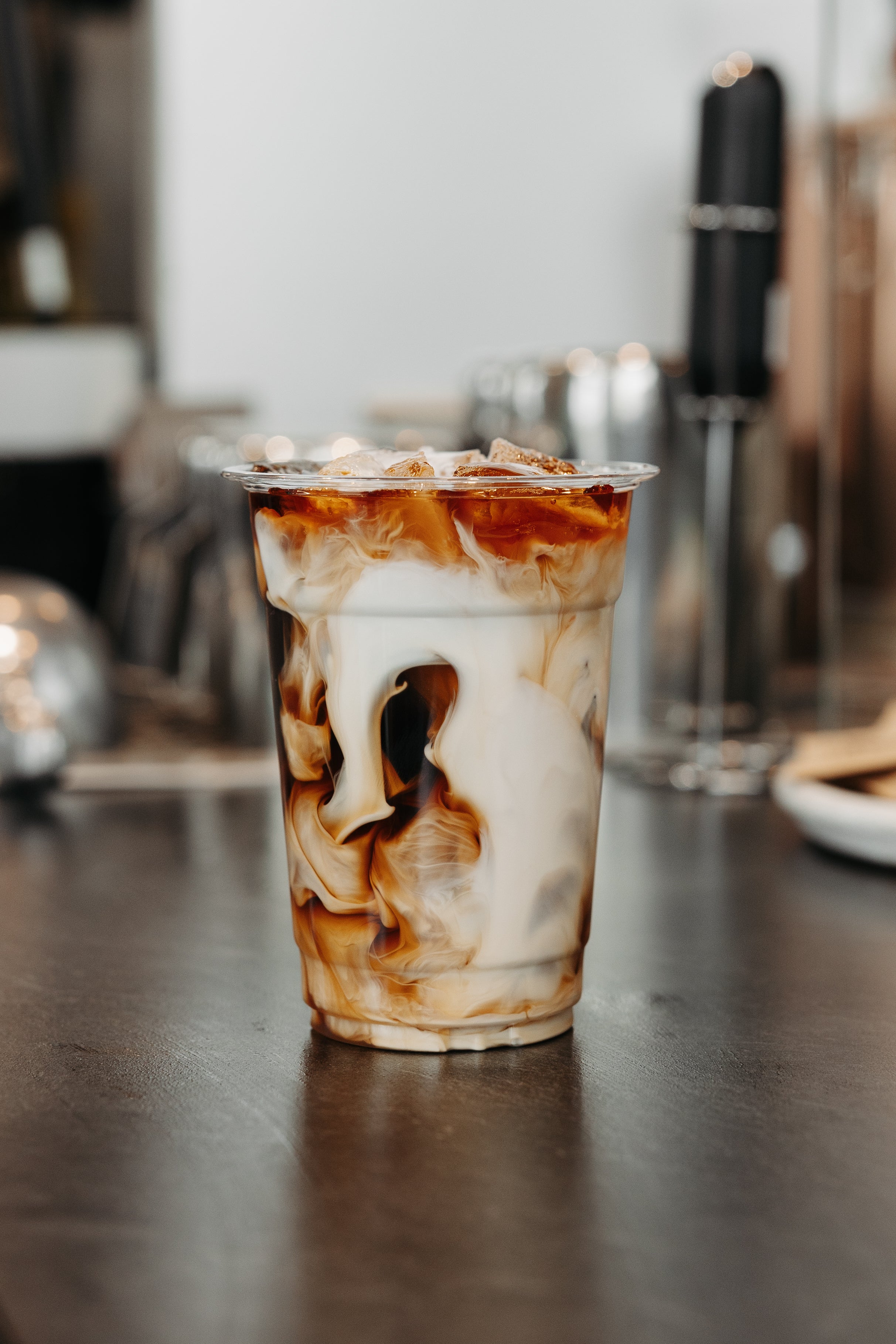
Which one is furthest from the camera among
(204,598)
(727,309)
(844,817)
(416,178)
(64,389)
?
(64,389)

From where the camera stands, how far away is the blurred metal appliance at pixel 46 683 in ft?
3.00

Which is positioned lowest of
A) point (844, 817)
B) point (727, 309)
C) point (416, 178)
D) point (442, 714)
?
point (844, 817)

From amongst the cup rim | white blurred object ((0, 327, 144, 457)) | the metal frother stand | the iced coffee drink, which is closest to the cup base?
the iced coffee drink

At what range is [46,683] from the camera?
3.18ft

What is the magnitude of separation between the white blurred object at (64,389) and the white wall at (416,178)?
9cm

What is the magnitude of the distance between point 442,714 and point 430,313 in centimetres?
121

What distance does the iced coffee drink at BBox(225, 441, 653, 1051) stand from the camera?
452 millimetres

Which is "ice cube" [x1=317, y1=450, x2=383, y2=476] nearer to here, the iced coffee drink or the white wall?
the iced coffee drink

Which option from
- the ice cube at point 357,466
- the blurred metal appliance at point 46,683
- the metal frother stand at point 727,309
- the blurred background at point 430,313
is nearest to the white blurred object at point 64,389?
the blurred background at point 430,313

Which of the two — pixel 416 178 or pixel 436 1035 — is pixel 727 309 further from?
pixel 416 178

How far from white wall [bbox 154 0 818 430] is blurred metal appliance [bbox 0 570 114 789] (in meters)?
0.56

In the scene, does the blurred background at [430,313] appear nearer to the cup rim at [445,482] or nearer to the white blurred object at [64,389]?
the white blurred object at [64,389]

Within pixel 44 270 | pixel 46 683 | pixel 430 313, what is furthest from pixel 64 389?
pixel 46 683

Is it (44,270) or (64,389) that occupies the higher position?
(44,270)
